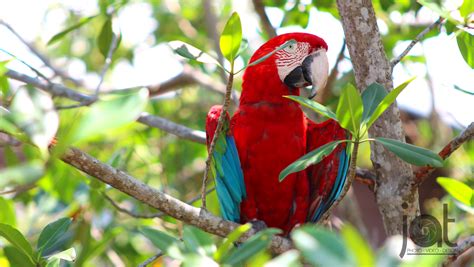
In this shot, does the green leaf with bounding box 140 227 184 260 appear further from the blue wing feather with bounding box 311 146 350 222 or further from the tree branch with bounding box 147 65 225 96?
the tree branch with bounding box 147 65 225 96

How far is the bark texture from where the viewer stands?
157cm

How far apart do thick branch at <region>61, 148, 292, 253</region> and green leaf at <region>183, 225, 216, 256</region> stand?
306mm

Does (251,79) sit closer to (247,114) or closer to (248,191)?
(247,114)

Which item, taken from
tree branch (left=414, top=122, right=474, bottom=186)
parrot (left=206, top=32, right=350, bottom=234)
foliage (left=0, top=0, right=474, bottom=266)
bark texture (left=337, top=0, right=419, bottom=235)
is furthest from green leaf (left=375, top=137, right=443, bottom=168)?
parrot (left=206, top=32, right=350, bottom=234)

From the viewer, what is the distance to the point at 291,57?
1.94m

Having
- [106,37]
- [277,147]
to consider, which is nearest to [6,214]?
[106,37]

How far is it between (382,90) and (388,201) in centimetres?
46

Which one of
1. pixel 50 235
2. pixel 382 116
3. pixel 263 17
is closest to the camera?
pixel 50 235

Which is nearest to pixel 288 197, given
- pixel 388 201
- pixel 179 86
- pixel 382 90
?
pixel 388 201

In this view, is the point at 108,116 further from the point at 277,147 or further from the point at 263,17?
the point at 263,17

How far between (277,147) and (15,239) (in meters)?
0.85

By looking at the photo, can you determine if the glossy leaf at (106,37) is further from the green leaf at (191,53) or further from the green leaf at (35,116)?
the green leaf at (35,116)

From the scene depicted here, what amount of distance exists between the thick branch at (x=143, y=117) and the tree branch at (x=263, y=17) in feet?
1.48

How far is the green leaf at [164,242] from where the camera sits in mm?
973
